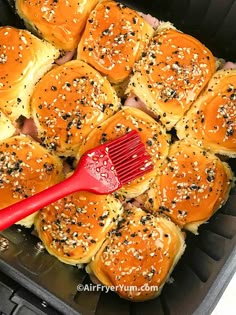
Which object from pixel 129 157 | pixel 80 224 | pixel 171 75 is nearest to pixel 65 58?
pixel 171 75

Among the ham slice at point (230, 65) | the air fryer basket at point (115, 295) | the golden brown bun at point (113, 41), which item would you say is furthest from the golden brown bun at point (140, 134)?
the ham slice at point (230, 65)

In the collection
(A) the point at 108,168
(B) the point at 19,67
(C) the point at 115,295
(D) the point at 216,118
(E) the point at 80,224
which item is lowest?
(C) the point at 115,295

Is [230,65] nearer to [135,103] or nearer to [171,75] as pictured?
[171,75]

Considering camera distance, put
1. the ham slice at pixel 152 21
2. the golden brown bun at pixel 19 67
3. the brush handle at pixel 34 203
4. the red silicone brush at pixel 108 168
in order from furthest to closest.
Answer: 1. the ham slice at pixel 152 21
2. the golden brown bun at pixel 19 67
3. the red silicone brush at pixel 108 168
4. the brush handle at pixel 34 203

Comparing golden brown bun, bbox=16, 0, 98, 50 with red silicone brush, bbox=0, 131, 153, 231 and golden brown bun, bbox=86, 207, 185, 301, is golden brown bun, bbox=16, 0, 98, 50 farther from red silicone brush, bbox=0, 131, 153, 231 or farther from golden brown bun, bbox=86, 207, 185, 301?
golden brown bun, bbox=86, 207, 185, 301

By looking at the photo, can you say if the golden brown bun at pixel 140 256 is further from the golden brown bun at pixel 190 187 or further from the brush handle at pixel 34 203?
the brush handle at pixel 34 203

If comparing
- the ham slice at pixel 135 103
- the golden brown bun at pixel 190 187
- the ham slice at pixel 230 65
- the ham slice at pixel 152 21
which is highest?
the ham slice at pixel 152 21
